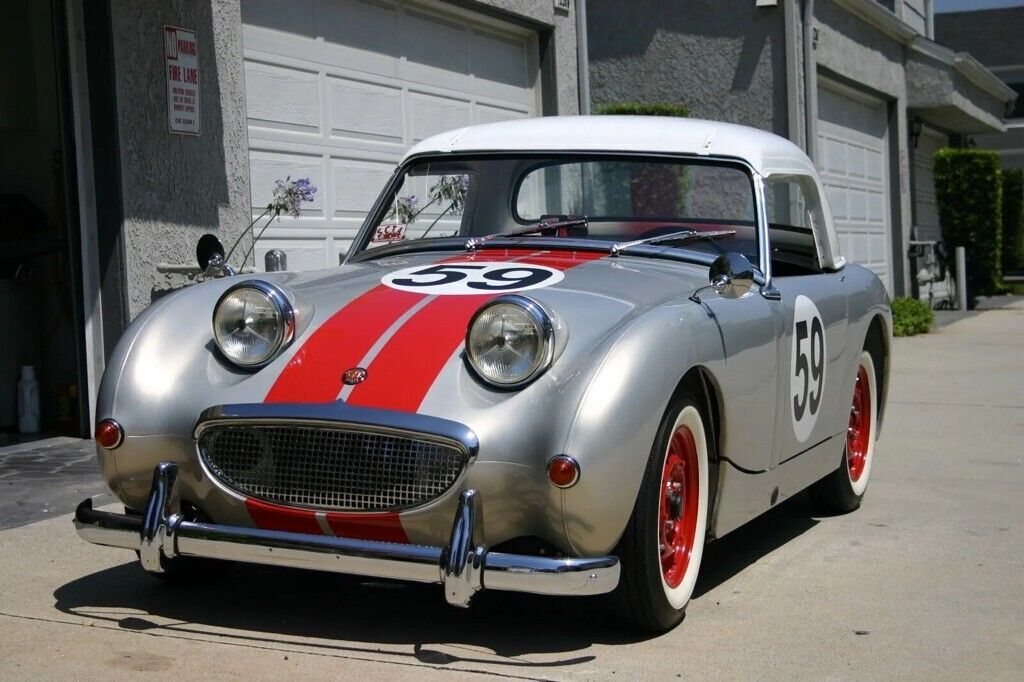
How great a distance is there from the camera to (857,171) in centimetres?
1820

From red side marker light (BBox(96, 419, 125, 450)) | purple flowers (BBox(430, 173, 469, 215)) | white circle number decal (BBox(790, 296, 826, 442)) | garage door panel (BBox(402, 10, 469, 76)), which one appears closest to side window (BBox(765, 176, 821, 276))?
white circle number decal (BBox(790, 296, 826, 442))

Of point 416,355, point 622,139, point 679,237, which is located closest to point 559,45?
point 622,139

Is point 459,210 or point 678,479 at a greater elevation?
point 459,210

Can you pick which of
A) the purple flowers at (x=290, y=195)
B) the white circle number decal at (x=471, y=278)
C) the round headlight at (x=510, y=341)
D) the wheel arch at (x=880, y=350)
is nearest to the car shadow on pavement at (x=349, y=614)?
the round headlight at (x=510, y=341)

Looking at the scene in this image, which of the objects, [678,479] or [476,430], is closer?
[476,430]

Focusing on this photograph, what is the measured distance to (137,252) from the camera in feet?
24.3

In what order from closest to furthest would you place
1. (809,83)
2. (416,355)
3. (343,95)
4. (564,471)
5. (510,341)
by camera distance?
(564,471)
(510,341)
(416,355)
(343,95)
(809,83)

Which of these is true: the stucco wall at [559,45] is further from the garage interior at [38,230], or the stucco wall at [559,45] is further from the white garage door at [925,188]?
the white garage door at [925,188]

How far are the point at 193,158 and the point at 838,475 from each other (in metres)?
3.89

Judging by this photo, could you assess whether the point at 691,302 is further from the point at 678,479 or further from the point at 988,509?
the point at 988,509

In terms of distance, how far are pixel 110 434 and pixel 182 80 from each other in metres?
4.08

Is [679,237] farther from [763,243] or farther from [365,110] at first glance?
[365,110]

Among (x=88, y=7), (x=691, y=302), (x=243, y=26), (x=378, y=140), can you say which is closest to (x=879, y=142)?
(x=378, y=140)

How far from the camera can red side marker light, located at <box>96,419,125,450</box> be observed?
4.02 metres
